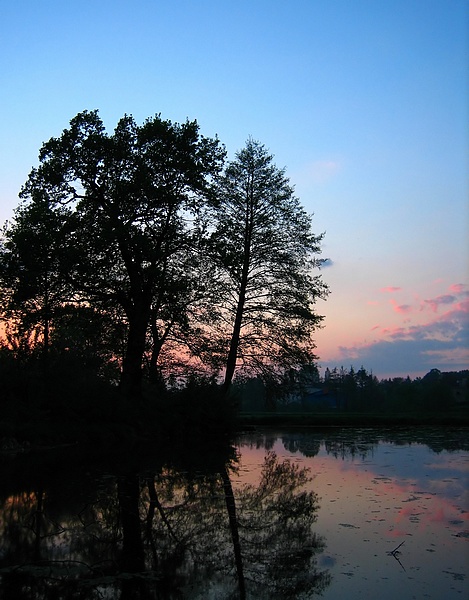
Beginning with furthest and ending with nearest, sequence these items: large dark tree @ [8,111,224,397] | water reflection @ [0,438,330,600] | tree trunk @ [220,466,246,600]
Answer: large dark tree @ [8,111,224,397]
tree trunk @ [220,466,246,600]
water reflection @ [0,438,330,600]

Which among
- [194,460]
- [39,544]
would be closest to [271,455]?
[194,460]

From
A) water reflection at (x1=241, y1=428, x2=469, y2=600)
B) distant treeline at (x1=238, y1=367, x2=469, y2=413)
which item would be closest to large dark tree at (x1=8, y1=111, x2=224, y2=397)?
water reflection at (x1=241, y1=428, x2=469, y2=600)

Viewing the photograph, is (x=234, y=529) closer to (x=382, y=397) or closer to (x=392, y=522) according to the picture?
(x=392, y=522)

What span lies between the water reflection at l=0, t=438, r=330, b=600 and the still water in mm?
19

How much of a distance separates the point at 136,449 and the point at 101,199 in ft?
33.5

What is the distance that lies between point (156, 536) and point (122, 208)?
1657cm

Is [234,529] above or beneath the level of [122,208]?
beneath

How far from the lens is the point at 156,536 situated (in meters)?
6.50

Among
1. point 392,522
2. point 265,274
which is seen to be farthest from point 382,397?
point 392,522

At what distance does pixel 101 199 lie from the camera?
21906 mm

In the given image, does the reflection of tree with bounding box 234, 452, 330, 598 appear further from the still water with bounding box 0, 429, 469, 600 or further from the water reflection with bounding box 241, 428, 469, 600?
the water reflection with bounding box 241, 428, 469, 600

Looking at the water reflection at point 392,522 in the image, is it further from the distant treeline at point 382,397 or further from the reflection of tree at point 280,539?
the distant treeline at point 382,397

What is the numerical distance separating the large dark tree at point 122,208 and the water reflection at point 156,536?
1032 centimetres

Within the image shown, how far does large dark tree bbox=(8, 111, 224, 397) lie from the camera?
67.9 ft
